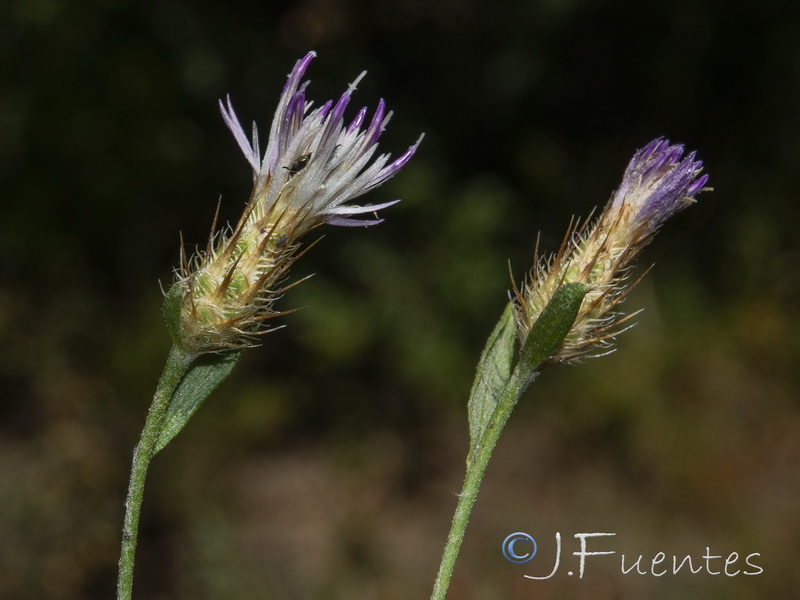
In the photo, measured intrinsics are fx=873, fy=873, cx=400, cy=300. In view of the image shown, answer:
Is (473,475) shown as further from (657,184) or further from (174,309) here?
(657,184)

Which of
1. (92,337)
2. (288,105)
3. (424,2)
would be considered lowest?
(288,105)

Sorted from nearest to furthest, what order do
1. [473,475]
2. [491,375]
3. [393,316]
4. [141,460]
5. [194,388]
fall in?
[141,460]
[473,475]
[194,388]
[491,375]
[393,316]

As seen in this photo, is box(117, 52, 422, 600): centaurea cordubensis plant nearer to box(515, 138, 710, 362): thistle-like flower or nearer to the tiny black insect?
the tiny black insect

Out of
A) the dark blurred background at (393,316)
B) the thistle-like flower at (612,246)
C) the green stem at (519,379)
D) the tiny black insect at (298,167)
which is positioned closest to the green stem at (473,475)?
the green stem at (519,379)

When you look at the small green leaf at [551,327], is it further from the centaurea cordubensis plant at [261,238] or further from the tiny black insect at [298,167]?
the tiny black insect at [298,167]

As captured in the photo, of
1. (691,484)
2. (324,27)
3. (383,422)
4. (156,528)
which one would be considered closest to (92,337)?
(156,528)

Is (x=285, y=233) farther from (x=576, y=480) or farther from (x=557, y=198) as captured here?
(x=557, y=198)

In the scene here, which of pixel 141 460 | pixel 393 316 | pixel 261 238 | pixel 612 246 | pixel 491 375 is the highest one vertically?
pixel 393 316

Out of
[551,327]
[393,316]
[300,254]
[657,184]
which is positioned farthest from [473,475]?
[393,316]
